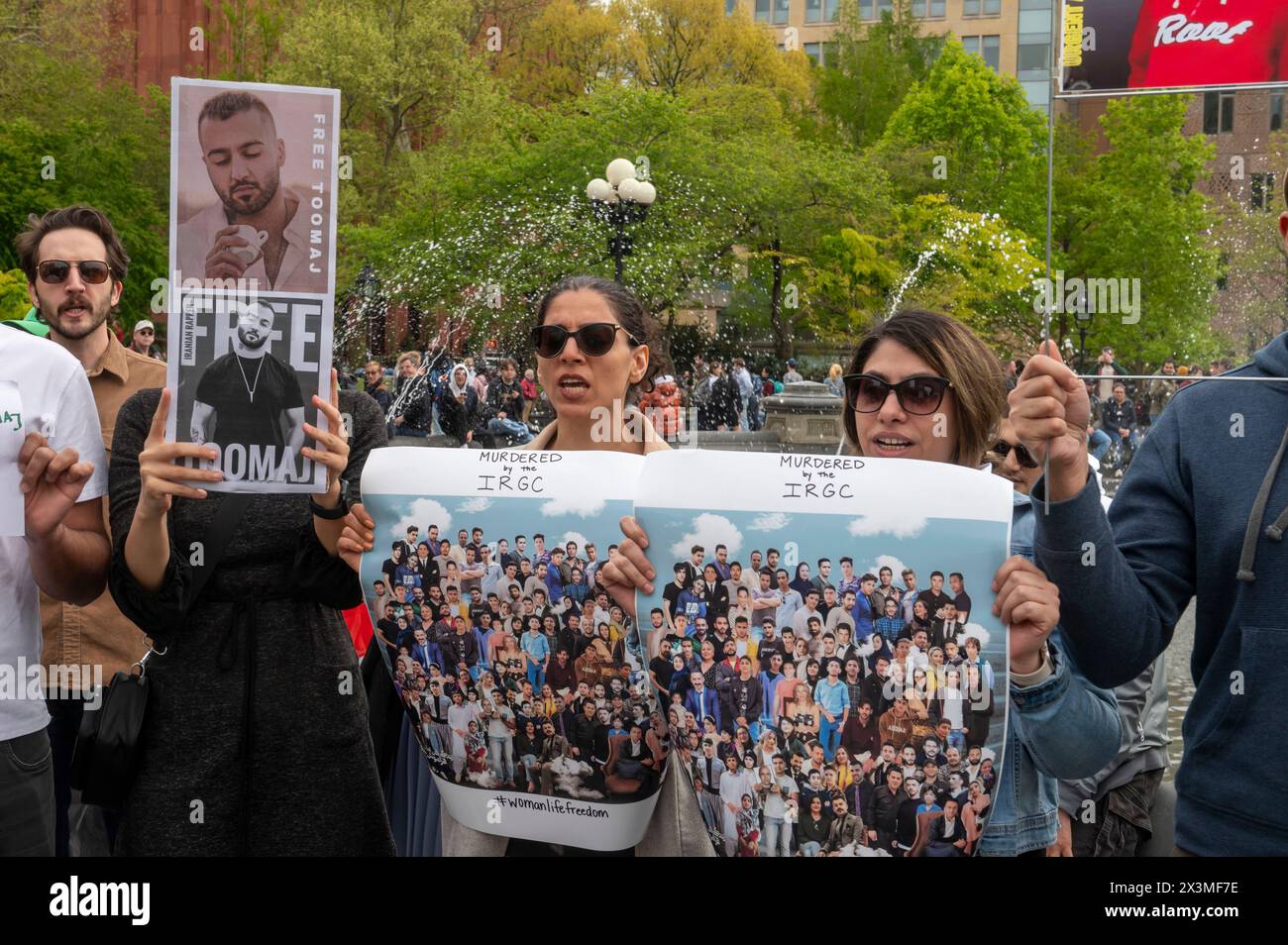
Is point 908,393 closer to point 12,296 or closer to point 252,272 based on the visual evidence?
point 252,272

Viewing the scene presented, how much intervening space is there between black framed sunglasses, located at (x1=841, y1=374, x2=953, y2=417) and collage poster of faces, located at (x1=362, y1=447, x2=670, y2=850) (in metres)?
0.47

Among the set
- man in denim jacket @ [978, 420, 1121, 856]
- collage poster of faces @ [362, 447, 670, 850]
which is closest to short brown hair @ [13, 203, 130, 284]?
collage poster of faces @ [362, 447, 670, 850]

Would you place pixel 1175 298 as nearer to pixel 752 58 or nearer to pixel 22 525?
pixel 22 525

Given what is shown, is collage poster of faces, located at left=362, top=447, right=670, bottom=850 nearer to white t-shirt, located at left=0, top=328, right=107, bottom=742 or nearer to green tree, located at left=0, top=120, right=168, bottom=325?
white t-shirt, located at left=0, top=328, right=107, bottom=742

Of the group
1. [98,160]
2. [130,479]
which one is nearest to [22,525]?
[130,479]

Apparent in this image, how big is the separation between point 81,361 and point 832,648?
2742 mm

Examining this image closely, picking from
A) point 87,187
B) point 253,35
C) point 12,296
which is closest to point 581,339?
point 12,296

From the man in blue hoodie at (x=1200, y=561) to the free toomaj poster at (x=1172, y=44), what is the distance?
268mm

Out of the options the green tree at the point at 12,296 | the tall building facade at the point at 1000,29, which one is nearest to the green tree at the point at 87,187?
the green tree at the point at 12,296

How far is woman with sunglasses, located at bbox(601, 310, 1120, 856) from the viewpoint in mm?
2182

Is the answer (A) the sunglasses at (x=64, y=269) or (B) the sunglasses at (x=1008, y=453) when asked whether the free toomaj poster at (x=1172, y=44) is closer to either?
(B) the sunglasses at (x=1008, y=453)

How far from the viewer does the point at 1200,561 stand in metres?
2.22

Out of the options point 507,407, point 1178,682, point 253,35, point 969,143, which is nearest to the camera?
point 1178,682

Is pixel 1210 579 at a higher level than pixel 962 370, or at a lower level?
lower
